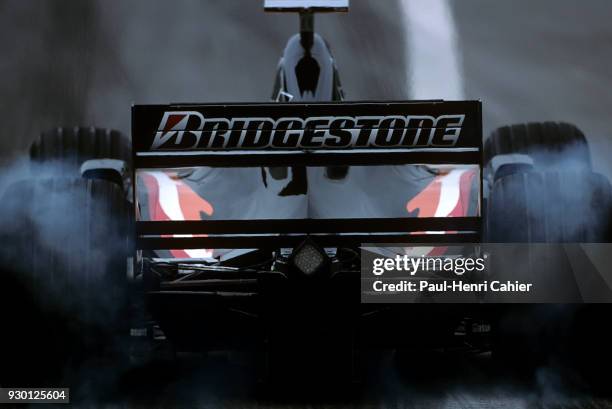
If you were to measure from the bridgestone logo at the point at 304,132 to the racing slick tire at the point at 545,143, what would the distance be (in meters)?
1.87

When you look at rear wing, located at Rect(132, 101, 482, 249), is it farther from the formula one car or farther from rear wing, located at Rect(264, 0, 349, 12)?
rear wing, located at Rect(264, 0, 349, 12)

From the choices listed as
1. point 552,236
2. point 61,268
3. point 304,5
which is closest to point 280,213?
point 61,268

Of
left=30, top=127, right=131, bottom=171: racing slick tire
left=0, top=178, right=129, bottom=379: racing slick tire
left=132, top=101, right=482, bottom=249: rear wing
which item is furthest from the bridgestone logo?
left=30, top=127, right=131, bottom=171: racing slick tire

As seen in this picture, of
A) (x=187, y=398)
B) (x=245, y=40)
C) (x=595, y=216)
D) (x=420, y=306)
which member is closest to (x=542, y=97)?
(x=245, y=40)

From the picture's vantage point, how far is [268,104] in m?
6.57

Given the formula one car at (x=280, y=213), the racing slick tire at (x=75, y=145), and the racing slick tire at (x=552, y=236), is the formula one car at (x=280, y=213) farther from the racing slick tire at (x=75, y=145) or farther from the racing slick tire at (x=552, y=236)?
the racing slick tire at (x=75, y=145)

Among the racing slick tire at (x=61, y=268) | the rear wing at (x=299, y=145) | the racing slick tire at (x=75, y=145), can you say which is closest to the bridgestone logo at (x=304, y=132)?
→ the rear wing at (x=299, y=145)

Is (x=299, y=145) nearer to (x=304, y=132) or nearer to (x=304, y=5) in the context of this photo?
(x=304, y=132)

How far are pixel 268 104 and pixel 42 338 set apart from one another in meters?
2.23

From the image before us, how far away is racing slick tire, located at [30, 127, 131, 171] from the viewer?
26.5 ft

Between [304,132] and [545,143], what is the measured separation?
8.75 ft

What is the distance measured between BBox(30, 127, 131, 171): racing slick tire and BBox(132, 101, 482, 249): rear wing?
64.2 inches

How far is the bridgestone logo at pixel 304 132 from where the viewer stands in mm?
6574

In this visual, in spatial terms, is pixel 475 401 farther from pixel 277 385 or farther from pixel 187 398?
pixel 187 398
